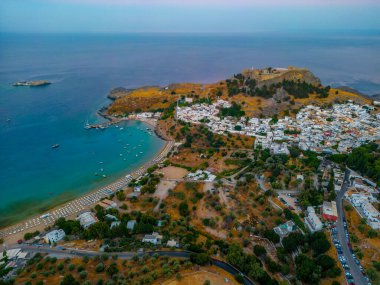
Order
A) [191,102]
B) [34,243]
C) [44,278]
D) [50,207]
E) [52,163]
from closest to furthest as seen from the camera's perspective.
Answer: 1. [44,278]
2. [34,243]
3. [50,207]
4. [52,163]
5. [191,102]

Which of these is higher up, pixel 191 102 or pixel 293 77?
pixel 293 77

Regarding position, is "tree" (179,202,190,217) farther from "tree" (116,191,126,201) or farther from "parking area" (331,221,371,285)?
"parking area" (331,221,371,285)

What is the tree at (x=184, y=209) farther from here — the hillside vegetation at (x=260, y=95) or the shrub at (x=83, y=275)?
the hillside vegetation at (x=260, y=95)

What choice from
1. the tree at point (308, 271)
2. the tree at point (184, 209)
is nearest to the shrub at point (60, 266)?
the tree at point (184, 209)

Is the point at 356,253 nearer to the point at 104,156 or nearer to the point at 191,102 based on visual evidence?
the point at 104,156

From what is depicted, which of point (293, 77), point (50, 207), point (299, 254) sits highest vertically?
point (293, 77)

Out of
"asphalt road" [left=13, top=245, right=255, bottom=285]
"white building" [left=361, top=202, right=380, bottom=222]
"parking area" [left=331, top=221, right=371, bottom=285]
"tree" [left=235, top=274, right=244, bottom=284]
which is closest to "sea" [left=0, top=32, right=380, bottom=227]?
"asphalt road" [left=13, top=245, right=255, bottom=285]

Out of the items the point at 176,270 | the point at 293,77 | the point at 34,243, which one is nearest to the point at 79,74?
the point at 293,77
